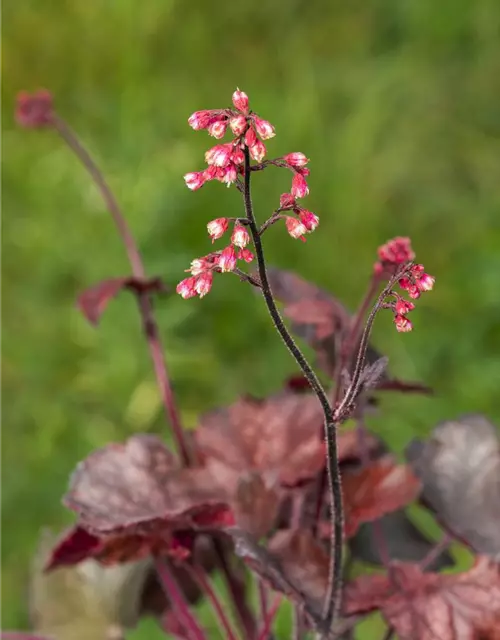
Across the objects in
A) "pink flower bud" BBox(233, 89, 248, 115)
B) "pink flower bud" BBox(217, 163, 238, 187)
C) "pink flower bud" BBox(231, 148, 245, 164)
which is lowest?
"pink flower bud" BBox(217, 163, 238, 187)

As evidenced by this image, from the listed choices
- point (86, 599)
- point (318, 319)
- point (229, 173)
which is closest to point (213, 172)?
point (229, 173)

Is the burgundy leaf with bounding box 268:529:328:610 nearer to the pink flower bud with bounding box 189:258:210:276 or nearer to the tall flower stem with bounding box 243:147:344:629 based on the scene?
the tall flower stem with bounding box 243:147:344:629

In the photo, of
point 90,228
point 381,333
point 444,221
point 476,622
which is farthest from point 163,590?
point 444,221

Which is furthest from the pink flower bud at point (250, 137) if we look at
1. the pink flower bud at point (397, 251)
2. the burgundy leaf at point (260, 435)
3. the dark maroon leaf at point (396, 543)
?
the dark maroon leaf at point (396, 543)

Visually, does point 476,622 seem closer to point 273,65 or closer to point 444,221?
point 444,221

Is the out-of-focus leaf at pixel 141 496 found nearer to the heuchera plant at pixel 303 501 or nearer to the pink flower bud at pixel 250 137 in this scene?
the heuchera plant at pixel 303 501

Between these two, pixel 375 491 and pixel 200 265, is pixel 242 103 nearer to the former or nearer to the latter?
pixel 200 265

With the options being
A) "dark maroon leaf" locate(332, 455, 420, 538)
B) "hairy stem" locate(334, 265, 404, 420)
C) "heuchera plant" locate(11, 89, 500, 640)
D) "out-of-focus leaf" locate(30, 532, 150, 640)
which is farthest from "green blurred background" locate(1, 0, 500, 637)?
"hairy stem" locate(334, 265, 404, 420)
